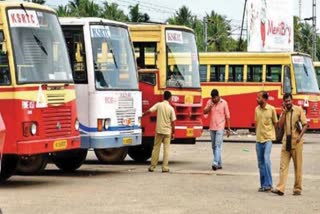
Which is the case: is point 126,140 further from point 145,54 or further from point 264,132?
point 264,132

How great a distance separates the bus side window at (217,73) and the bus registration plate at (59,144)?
18.6m

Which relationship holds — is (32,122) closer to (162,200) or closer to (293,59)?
(162,200)

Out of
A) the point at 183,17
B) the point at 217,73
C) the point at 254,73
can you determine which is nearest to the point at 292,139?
the point at 254,73

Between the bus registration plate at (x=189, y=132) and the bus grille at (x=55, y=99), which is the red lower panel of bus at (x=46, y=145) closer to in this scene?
the bus grille at (x=55, y=99)

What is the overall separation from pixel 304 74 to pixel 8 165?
755 inches

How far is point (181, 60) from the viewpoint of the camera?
22797mm

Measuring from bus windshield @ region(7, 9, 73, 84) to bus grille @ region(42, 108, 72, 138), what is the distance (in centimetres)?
56

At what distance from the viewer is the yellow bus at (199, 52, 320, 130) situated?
110 feet

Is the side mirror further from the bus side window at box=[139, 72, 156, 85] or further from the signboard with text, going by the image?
the signboard with text

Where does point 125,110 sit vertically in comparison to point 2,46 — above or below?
below

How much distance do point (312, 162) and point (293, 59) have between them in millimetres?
9893

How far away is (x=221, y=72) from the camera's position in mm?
34938

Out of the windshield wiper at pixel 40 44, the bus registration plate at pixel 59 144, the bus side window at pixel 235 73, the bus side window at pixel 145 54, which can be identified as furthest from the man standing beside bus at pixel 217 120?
the bus side window at pixel 235 73

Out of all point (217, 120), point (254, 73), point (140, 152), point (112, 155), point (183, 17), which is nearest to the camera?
point (217, 120)
